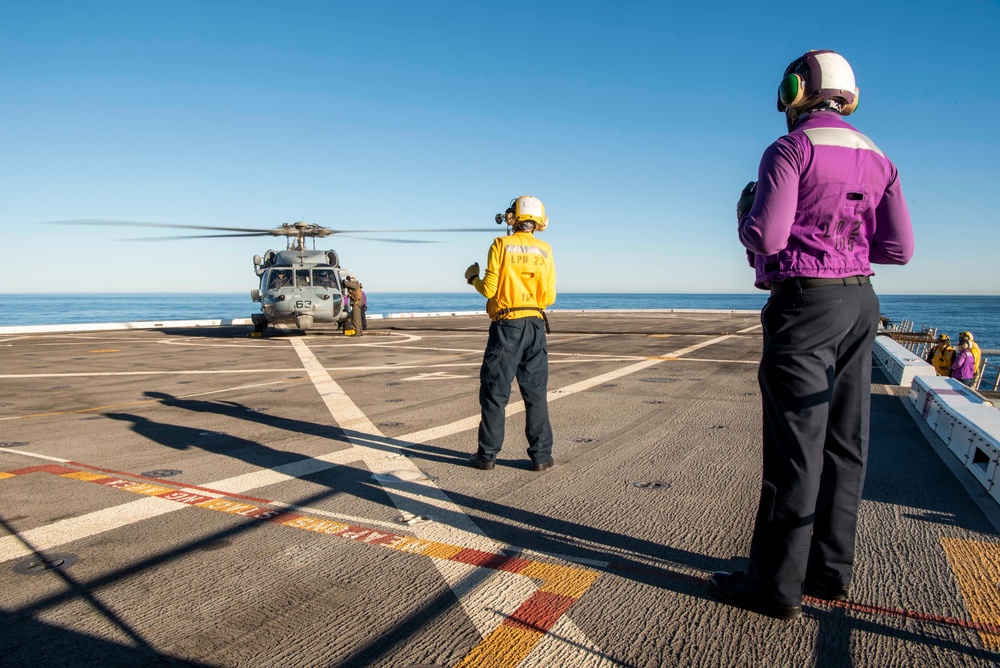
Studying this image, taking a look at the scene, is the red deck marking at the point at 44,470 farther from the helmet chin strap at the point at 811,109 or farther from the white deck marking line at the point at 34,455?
the helmet chin strap at the point at 811,109

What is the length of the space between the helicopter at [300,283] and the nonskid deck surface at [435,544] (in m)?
11.3

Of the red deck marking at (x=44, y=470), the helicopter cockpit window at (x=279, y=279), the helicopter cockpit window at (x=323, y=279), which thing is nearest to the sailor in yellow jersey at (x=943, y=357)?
the helicopter cockpit window at (x=323, y=279)

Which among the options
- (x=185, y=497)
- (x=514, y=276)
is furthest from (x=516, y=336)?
(x=185, y=497)

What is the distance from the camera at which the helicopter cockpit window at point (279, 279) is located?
19.4 m

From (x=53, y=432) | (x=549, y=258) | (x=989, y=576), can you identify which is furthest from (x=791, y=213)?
(x=53, y=432)

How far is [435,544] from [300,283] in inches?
679

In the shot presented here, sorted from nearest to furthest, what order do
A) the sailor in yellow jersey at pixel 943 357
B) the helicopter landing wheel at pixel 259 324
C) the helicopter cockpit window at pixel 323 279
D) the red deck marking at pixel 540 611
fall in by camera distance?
the red deck marking at pixel 540 611 < the sailor in yellow jersey at pixel 943 357 < the helicopter cockpit window at pixel 323 279 < the helicopter landing wheel at pixel 259 324

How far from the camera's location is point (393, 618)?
2578 millimetres

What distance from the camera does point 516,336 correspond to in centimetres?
496

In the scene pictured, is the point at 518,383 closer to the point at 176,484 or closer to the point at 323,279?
the point at 176,484

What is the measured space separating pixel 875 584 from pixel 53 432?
6.98 meters

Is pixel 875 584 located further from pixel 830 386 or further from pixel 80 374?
pixel 80 374

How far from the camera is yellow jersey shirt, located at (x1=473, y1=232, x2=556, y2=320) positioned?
494 centimetres

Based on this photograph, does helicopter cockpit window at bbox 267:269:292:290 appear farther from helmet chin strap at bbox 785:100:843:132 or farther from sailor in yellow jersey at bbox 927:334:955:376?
helmet chin strap at bbox 785:100:843:132
